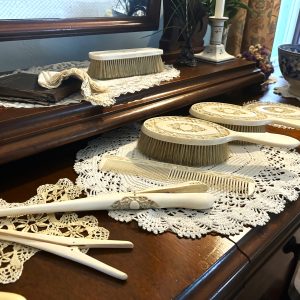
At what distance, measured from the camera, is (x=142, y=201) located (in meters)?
0.35

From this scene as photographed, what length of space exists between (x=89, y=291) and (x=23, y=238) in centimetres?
8

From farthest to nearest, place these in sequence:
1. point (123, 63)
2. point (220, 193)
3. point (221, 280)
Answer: point (123, 63), point (220, 193), point (221, 280)

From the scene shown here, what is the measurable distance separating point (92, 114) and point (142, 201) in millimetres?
176

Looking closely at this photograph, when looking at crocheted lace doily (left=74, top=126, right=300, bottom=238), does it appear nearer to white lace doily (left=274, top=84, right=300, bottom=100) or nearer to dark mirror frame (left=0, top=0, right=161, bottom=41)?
dark mirror frame (left=0, top=0, right=161, bottom=41)

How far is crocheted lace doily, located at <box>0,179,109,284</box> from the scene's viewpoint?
282 mm

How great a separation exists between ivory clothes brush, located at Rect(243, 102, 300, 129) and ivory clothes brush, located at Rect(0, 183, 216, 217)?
0.25m

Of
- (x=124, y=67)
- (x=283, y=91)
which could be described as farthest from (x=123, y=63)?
(x=283, y=91)

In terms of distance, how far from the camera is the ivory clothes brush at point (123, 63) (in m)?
0.58

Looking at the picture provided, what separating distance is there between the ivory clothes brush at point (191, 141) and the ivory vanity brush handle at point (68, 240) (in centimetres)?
17

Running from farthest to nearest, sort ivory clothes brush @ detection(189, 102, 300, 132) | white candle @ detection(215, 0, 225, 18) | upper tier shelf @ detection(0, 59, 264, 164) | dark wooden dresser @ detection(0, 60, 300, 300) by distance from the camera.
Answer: white candle @ detection(215, 0, 225, 18)
ivory clothes brush @ detection(189, 102, 300, 132)
upper tier shelf @ detection(0, 59, 264, 164)
dark wooden dresser @ detection(0, 60, 300, 300)

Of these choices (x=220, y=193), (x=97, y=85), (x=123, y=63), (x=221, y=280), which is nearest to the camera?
(x=221, y=280)

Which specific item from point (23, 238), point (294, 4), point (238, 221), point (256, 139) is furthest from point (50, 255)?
point (294, 4)

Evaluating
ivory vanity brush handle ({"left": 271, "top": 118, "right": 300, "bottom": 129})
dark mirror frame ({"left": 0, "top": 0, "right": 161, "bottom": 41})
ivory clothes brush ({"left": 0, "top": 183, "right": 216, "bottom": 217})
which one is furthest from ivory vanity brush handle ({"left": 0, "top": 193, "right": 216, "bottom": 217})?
dark mirror frame ({"left": 0, "top": 0, "right": 161, "bottom": 41})

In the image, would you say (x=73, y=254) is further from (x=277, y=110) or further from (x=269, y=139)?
(x=277, y=110)
